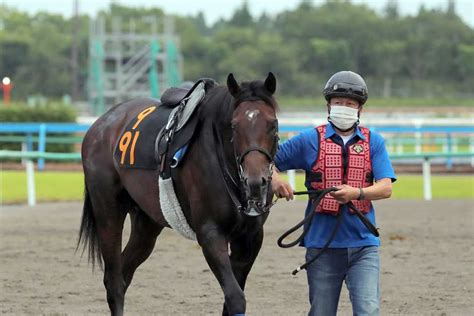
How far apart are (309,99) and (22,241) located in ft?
159

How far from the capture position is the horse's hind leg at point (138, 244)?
266 inches

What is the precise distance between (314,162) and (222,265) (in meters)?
0.79

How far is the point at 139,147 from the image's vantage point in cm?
632

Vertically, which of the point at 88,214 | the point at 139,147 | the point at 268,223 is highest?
the point at 139,147

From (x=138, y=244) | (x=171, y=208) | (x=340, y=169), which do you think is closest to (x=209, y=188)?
(x=171, y=208)

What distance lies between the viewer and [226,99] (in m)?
5.42

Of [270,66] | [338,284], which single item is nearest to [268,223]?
[338,284]

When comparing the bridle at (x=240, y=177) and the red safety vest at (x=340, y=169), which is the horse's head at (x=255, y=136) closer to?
the bridle at (x=240, y=177)

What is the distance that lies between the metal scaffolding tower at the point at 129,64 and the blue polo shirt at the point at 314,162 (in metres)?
41.2

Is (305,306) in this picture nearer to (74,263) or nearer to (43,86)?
(74,263)

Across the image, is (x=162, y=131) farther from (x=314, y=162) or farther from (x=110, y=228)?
(x=314, y=162)

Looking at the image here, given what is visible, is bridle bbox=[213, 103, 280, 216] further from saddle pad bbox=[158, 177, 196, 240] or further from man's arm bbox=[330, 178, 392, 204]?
saddle pad bbox=[158, 177, 196, 240]

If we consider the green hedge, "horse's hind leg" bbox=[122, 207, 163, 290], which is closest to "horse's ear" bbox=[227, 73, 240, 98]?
"horse's hind leg" bbox=[122, 207, 163, 290]

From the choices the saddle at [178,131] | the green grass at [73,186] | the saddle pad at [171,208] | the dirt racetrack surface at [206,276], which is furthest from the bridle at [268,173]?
the green grass at [73,186]
